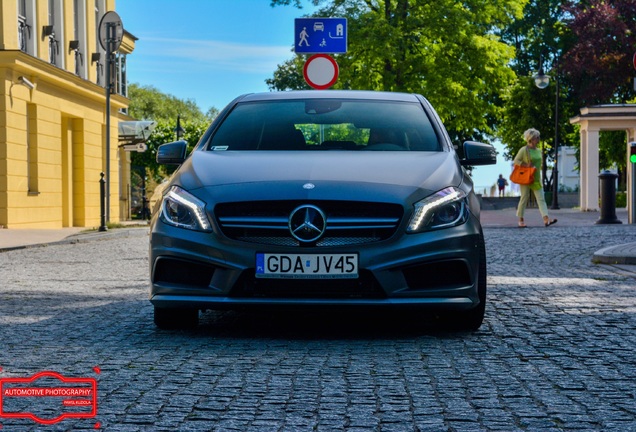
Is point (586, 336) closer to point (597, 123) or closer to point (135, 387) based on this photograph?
point (135, 387)

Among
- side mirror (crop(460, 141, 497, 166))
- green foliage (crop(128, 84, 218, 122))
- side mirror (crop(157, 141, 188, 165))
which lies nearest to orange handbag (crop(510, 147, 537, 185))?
side mirror (crop(460, 141, 497, 166))

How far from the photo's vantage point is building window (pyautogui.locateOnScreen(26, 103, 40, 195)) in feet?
92.2

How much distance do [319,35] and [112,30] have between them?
1462 centimetres

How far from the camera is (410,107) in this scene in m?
7.94

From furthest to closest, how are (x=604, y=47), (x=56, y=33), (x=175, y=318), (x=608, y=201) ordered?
(x=604, y=47) → (x=56, y=33) → (x=608, y=201) → (x=175, y=318)

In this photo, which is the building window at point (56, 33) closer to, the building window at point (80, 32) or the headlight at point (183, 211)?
the building window at point (80, 32)

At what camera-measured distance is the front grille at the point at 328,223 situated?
20.3 ft

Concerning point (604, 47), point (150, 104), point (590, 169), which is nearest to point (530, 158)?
point (590, 169)

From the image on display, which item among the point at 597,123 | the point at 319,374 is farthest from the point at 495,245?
the point at 597,123

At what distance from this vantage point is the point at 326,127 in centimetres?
784

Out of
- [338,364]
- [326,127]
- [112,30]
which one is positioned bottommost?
[338,364]

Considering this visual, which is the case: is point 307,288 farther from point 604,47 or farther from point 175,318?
point 604,47

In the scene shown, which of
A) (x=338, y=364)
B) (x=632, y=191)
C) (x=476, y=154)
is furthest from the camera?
(x=632, y=191)

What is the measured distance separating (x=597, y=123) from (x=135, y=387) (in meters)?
32.9
